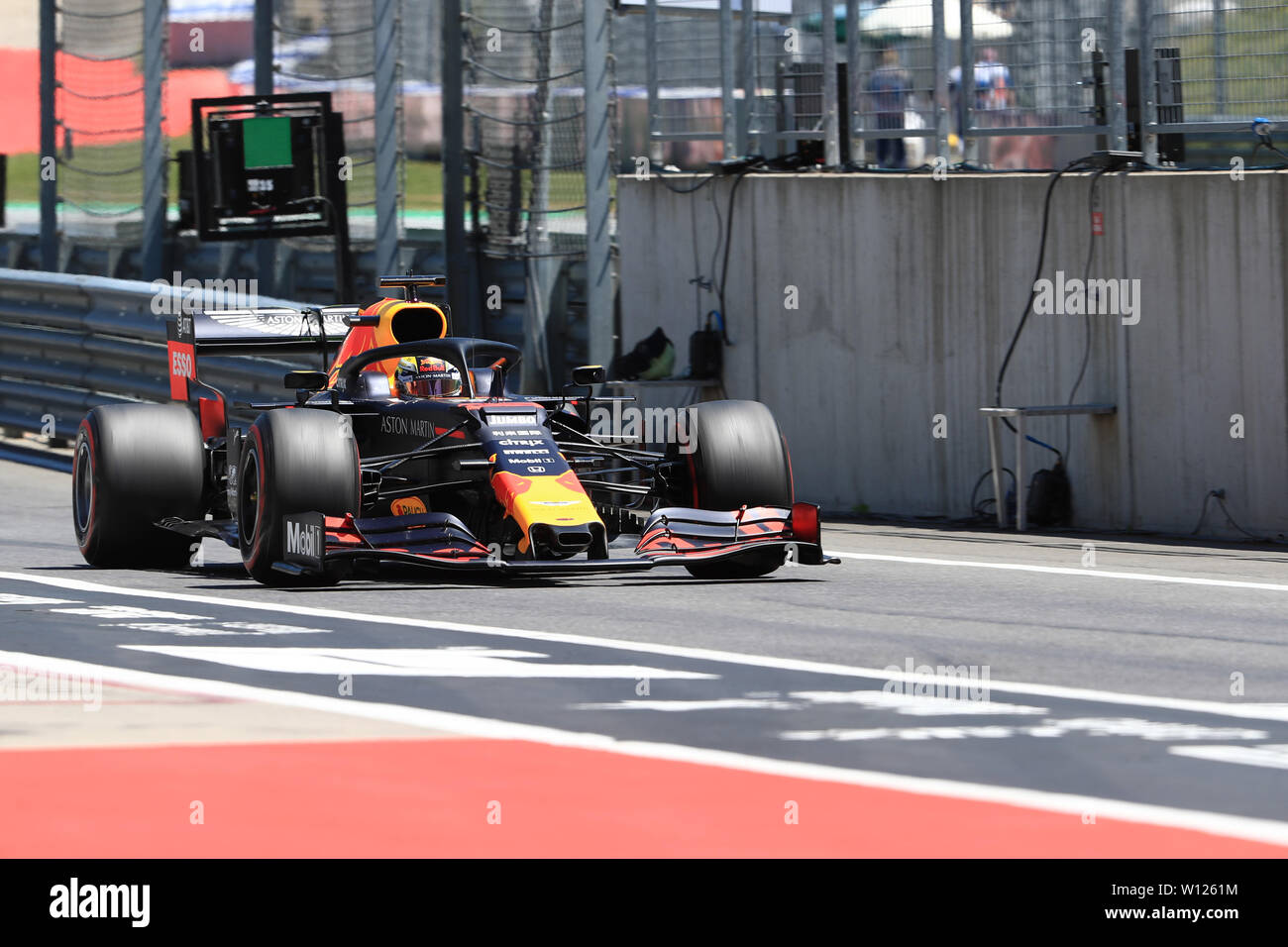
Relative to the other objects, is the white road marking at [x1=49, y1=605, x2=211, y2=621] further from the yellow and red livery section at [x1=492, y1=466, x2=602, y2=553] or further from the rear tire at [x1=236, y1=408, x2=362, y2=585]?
the yellow and red livery section at [x1=492, y1=466, x2=602, y2=553]

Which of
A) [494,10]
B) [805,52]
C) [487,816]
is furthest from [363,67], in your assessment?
[487,816]

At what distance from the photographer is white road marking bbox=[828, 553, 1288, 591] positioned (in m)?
11.8

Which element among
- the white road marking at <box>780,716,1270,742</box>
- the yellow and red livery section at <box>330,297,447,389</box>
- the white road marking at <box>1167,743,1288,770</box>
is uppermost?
the yellow and red livery section at <box>330,297,447,389</box>

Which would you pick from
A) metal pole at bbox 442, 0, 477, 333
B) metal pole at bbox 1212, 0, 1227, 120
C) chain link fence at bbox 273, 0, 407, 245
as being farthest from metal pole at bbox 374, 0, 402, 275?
metal pole at bbox 1212, 0, 1227, 120

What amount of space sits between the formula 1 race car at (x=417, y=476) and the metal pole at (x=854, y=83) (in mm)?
4809

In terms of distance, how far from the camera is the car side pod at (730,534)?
1133 centimetres

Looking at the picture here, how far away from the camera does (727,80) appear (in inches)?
719

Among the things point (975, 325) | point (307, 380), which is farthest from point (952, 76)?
point (307, 380)

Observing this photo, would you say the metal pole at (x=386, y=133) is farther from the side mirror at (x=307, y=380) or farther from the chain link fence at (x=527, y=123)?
the side mirror at (x=307, y=380)

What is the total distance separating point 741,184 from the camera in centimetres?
1758

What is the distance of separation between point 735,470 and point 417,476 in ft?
5.41

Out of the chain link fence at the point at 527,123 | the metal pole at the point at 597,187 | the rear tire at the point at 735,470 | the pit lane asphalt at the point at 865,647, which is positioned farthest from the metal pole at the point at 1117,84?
the chain link fence at the point at 527,123

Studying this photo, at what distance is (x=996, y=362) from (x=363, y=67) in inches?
339
